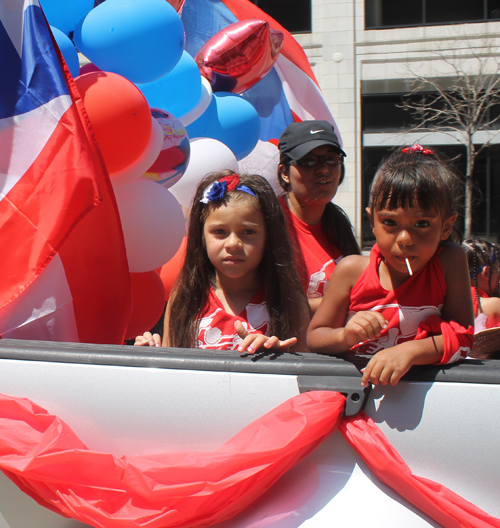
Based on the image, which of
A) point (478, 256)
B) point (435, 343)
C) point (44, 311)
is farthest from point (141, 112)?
point (478, 256)

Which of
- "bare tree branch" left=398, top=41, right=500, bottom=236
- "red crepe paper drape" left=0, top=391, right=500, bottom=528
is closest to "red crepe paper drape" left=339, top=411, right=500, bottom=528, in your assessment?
"red crepe paper drape" left=0, top=391, right=500, bottom=528

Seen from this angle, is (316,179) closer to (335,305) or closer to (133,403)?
(335,305)

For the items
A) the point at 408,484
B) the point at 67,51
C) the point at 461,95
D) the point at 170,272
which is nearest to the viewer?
the point at 408,484

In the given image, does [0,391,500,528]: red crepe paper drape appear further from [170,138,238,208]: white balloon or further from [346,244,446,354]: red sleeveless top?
[170,138,238,208]: white balloon

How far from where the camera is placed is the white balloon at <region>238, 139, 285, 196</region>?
11.1ft

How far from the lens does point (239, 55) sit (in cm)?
338

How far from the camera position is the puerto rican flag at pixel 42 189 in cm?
182

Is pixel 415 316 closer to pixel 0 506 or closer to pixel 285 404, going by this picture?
pixel 285 404

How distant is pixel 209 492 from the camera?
129 centimetres

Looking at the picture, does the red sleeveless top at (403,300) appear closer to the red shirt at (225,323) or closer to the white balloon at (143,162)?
the red shirt at (225,323)

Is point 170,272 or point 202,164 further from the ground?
point 202,164

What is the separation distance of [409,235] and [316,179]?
0.95 m

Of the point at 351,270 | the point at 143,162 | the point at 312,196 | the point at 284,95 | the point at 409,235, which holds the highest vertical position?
the point at 284,95

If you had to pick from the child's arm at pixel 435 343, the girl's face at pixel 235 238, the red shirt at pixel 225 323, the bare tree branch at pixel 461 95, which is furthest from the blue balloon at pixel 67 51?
the bare tree branch at pixel 461 95
